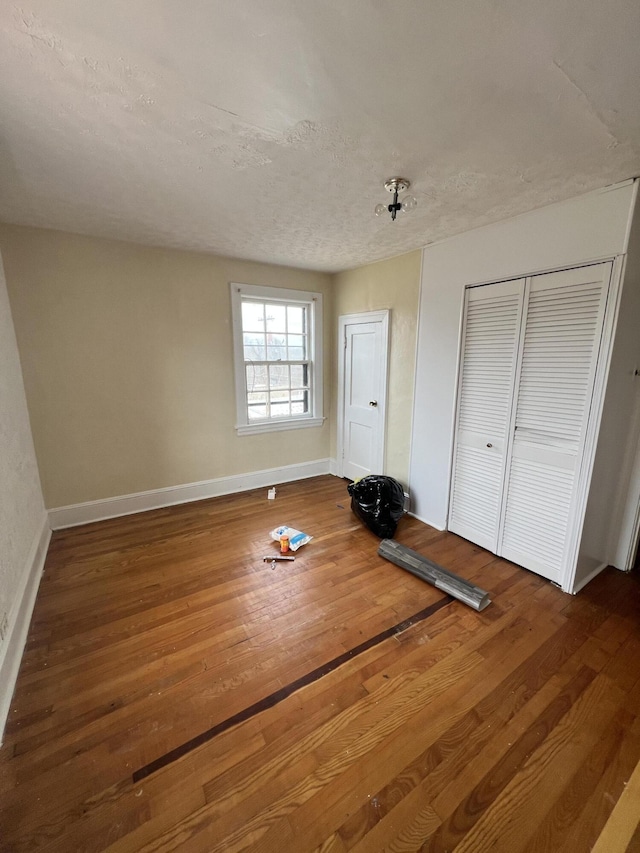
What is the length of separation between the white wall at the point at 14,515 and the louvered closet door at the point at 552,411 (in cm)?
307

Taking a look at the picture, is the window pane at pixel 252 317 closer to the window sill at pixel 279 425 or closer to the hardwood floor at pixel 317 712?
the window sill at pixel 279 425

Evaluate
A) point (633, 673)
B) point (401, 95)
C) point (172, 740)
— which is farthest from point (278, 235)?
point (633, 673)

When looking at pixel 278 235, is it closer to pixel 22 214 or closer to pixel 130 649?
pixel 22 214

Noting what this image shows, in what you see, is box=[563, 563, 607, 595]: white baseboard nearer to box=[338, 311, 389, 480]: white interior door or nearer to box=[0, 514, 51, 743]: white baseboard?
box=[338, 311, 389, 480]: white interior door

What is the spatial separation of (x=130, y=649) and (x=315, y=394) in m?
3.11

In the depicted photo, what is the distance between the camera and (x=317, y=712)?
149 centimetres

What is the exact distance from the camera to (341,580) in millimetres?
2385

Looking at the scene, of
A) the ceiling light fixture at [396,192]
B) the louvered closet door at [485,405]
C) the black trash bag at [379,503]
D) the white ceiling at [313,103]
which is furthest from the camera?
the black trash bag at [379,503]

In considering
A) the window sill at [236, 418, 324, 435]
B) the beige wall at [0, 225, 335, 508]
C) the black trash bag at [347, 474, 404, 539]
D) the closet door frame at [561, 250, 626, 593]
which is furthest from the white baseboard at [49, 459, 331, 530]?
the closet door frame at [561, 250, 626, 593]

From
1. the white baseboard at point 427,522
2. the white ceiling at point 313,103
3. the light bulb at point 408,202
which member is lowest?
the white baseboard at point 427,522

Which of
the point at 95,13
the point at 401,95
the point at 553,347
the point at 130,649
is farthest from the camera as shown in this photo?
the point at 553,347

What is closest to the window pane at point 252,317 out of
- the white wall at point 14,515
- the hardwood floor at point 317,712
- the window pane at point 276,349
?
the window pane at point 276,349

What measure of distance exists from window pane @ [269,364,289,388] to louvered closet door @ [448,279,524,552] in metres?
2.06

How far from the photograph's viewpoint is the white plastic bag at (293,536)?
9.07 ft
